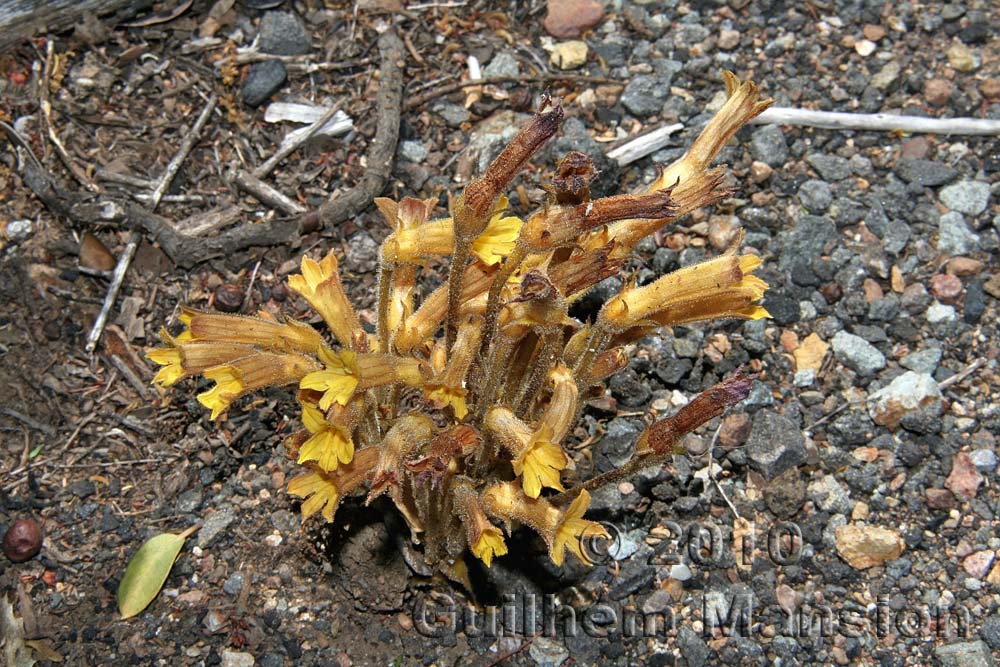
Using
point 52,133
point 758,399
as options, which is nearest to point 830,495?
point 758,399

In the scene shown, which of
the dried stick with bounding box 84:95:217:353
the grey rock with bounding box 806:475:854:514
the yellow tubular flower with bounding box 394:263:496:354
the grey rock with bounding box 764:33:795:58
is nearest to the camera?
the yellow tubular flower with bounding box 394:263:496:354

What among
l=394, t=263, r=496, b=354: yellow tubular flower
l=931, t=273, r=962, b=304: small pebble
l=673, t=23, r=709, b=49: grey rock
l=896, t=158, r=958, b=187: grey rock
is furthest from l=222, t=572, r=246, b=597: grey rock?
l=896, t=158, r=958, b=187: grey rock

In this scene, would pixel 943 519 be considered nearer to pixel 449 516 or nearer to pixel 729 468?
pixel 729 468

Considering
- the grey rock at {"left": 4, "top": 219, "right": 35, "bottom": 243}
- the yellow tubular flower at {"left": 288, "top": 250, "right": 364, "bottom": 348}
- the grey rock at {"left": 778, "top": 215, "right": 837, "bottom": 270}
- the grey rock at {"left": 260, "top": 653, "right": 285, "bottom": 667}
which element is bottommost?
the grey rock at {"left": 260, "top": 653, "right": 285, "bottom": 667}

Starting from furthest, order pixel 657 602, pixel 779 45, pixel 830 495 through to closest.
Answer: pixel 779 45
pixel 830 495
pixel 657 602

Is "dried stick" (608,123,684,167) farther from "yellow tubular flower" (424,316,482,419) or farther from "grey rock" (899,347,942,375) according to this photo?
"yellow tubular flower" (424,316,482,419)

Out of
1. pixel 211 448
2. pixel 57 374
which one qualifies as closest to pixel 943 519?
pixel 211 448

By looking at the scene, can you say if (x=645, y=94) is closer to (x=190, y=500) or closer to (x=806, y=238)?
(x=806, y=238)

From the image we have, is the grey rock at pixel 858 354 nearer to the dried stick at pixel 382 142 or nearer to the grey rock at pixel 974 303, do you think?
the grey rock at pixel 974 303
